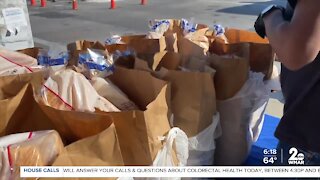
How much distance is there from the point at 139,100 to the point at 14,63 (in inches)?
22.8

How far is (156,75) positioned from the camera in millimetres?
1880

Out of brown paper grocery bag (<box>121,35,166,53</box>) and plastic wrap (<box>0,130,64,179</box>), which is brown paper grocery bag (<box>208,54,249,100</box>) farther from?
plastic wrap (<box>0,130,64,179</box>)

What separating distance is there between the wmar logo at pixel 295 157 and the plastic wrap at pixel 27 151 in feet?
2.61

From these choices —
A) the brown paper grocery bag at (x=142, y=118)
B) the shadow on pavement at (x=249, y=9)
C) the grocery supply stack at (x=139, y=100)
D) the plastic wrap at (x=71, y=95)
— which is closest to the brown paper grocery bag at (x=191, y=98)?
the grocery supply stack at (x=139, y=100)

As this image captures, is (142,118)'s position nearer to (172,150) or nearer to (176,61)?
(172,150)

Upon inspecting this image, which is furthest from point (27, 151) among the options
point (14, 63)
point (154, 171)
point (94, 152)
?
point (14, 63)

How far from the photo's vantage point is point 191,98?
1843 mm

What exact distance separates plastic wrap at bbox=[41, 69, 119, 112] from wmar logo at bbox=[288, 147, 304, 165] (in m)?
0.69

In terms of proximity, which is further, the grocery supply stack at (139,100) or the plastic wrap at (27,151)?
the grocery supply stack at (139,100)

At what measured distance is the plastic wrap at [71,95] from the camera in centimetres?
156

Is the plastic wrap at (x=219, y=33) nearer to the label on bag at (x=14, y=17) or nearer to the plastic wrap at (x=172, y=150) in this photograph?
the plastic wrap at (x=172, y=150)

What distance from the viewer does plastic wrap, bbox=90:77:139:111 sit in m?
1.75

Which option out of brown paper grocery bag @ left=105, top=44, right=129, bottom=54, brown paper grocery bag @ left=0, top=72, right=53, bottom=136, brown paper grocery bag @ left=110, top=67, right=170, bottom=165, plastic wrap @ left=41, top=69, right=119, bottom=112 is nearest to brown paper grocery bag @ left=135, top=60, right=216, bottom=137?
brown paper grocery bag @ left=110, top=67, right=170, bottom=165

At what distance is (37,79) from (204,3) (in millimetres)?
10787
